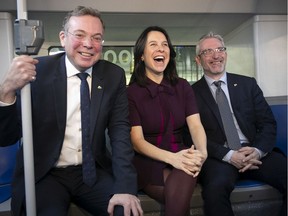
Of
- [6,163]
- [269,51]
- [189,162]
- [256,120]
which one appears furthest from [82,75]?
[269,51]

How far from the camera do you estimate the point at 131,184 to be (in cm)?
182

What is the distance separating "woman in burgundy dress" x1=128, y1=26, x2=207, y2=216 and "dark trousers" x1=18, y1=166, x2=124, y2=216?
13.0 inches

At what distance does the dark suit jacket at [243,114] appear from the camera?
8.47ft

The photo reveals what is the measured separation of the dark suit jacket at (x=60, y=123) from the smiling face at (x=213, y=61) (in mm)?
1123

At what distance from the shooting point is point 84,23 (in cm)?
185

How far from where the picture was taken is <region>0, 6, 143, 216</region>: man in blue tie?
5.98 ft

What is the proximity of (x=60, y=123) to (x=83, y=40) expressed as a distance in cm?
51

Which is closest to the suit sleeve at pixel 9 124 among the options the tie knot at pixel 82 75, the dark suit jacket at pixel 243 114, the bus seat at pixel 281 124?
the tie knot at pixel 82 75

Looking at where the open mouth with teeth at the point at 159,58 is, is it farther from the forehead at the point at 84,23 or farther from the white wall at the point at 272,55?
the white wall at the point at 272,55

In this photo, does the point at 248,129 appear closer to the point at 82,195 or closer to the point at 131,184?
the point at 131,184

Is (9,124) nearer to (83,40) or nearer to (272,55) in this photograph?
(83,40)

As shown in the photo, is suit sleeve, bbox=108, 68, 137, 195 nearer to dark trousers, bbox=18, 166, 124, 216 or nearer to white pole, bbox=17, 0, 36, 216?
dark trousers, bbox=18, 166, 124, 216

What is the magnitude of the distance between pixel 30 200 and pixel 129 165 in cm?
63

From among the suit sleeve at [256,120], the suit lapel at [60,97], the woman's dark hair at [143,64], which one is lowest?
the suit sleeve at [256,120]
